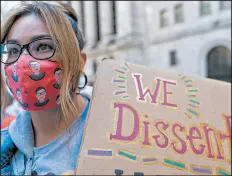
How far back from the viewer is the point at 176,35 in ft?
34.3

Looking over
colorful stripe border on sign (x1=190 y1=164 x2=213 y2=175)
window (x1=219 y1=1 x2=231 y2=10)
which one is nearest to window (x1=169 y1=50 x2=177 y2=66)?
window (x1=219 y1=1 x2=231 y2=10)

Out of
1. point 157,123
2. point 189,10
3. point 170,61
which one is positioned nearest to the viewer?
point 157,123

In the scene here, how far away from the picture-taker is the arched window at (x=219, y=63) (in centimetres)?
991

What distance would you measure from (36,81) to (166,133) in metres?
0.48


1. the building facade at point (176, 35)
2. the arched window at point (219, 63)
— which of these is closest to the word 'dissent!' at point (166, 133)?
the building facade at point (176, 35)

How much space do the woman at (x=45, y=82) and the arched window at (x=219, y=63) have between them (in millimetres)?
9631

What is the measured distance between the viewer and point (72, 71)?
3.13 feet

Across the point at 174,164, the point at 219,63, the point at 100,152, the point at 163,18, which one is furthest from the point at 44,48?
the point at 219,63

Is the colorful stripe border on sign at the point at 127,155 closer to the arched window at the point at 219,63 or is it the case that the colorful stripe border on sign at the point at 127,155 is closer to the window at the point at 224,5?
the window at the point at 224,5

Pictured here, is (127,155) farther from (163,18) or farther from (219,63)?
(219,63)

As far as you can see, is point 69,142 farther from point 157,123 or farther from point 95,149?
point 157,123

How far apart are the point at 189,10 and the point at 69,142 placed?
8.59 m

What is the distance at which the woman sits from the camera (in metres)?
0.93

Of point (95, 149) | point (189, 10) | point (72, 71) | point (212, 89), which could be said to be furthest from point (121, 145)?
point (189, 10)
